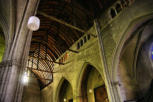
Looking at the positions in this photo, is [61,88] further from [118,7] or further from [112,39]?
[118,7]

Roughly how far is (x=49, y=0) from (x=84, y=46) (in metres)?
5.31

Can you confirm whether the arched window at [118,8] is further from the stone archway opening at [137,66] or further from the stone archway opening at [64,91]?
the stone archway opening at [64,91]

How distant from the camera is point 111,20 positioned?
843 centimetres

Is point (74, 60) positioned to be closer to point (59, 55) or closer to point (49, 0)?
point (59, 55)

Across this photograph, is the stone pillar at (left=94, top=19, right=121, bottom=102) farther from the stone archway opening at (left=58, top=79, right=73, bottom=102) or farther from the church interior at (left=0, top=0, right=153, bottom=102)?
the stone archway opening at (left=58, top=79, right=73, bottom=102)

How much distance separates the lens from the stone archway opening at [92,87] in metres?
9.77

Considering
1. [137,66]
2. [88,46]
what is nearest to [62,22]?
[88,46]

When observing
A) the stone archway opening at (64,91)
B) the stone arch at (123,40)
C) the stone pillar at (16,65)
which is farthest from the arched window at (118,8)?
the stone archway opening at (64,91)

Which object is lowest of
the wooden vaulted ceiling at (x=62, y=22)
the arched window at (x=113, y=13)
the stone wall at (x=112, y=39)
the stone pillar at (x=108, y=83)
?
the stone pillar at (x=108, y=83)

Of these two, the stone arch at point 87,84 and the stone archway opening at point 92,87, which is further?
the stone arch at point 87,84

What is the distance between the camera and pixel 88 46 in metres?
10.4

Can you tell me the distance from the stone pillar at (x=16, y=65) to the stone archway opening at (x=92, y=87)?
23.5 feet

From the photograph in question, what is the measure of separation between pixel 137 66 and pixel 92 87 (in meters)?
4.16

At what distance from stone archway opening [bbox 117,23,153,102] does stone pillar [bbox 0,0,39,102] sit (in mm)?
6537
